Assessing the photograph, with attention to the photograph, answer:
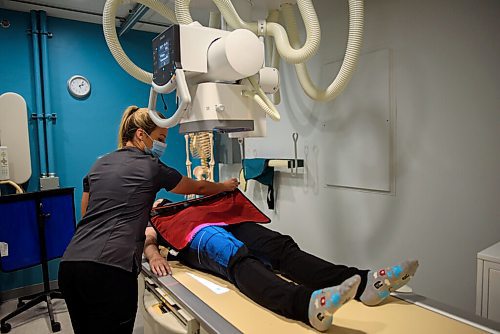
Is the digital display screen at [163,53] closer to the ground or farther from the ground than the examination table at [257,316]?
farther from the ground

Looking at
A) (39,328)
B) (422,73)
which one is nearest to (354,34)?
(422,73)

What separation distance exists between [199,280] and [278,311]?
471mm

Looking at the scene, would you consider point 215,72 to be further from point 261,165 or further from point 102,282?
point 261,165

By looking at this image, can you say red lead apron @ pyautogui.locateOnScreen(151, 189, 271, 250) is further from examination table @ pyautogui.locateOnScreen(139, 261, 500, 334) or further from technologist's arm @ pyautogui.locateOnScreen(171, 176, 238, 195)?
examination table @ pyautogui.locateOnScreen(139, 261, 500, 334)

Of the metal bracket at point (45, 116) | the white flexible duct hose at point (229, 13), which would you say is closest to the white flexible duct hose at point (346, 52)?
the white flexible duct hose at point (229, 13)

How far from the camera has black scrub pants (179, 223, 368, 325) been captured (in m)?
1.24

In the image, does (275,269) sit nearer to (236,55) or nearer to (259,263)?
(259,263)

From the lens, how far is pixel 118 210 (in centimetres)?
148

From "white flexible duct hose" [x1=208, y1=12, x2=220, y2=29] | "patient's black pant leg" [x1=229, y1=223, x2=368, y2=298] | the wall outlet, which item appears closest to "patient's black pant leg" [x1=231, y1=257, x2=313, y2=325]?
"patient's black pant leg" [x1=229, y1=223, x2=368, y2=298]

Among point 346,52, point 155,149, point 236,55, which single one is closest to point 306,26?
point 346,52

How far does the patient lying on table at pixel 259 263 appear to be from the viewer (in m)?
1.18

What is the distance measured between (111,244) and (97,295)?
0.21 m

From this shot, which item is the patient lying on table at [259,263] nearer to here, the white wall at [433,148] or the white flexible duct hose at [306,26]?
the white wall at [433,148]

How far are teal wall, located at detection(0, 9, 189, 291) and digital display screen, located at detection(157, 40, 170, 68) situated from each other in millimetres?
2337
